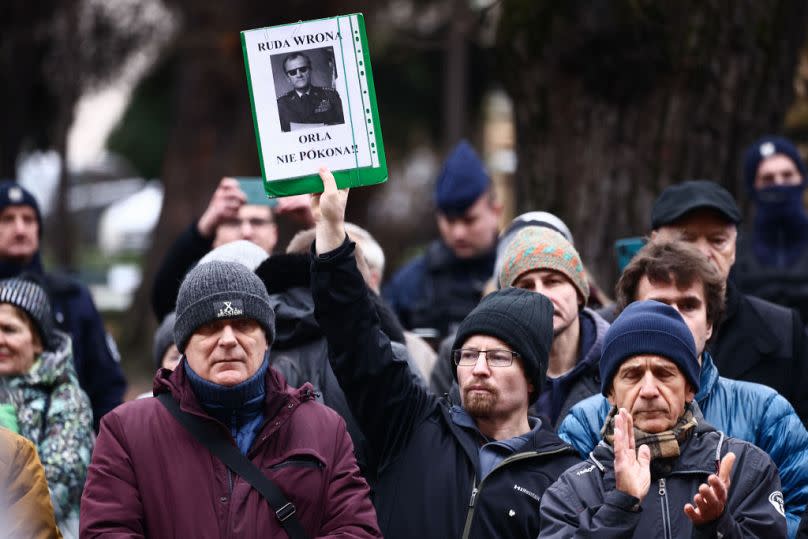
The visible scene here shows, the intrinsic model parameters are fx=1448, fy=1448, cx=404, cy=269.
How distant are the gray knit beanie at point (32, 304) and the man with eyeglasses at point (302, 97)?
1599 mm

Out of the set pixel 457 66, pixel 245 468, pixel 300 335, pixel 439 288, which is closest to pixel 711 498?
pixel 245 468

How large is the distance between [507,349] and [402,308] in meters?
3.33

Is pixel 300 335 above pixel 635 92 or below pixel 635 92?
below

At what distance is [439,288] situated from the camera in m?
8.08

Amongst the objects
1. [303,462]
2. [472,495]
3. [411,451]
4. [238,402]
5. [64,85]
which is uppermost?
[64,85]

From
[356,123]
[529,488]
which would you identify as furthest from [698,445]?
[356,123]

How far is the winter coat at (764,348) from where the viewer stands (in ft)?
18.4

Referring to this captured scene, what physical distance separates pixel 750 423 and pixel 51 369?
8.92 feet

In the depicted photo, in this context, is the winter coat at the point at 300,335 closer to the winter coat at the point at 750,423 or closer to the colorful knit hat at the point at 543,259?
the colorful knit hat at the point at 543,259

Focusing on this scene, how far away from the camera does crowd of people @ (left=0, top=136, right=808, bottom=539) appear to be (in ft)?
14.3

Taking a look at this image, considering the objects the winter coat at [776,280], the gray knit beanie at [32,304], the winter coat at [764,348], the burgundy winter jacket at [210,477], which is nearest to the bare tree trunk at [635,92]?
the winter coat at [776,280]

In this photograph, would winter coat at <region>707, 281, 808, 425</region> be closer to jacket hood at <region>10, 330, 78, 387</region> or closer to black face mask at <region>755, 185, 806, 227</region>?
black face mask at <region>755, 185, 806, 227</region>

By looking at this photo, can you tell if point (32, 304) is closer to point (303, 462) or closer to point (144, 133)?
point (303, 462)

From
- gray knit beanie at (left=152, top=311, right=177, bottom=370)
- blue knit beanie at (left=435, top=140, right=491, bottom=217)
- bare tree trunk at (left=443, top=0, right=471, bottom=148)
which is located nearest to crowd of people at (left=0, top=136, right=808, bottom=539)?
gray knit beanie at (left=152, top=311, right=177, bottom=370)
